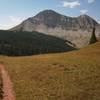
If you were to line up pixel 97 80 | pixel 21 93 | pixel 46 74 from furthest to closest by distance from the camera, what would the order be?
pixel 46 74, pixel 97 80, pixel 21 93

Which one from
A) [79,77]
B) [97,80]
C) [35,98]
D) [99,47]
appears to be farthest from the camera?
[99,47]

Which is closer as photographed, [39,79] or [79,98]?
[79,98]

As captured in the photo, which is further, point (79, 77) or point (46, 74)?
point (46, 74)

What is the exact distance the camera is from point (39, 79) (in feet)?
116

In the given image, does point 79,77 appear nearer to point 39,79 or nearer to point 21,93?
point 39,79

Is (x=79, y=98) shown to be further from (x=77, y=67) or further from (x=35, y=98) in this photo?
(x=77, y=67)

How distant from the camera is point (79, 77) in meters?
35.1

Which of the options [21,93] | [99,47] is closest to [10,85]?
[21,93]

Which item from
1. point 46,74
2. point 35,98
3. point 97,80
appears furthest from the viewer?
point 46,74

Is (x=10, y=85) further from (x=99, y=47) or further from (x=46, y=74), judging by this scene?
(x=99, y=47)

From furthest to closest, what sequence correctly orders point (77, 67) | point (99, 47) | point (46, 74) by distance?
point (99, 47) → point (77, 67) → point (46, 74)

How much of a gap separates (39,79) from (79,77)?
209 inches

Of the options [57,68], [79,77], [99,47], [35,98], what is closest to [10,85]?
[35,98]

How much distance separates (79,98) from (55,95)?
102 inches
